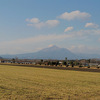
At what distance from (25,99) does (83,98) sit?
4465mm

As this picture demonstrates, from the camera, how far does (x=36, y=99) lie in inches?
436

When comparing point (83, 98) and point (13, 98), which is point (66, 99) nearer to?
point (83, 98)

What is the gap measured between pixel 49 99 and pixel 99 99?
3.85 metres

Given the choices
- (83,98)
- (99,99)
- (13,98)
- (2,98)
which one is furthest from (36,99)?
(99,99)

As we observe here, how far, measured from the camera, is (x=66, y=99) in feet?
36.8

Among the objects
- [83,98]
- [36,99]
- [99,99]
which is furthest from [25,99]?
[99,99]

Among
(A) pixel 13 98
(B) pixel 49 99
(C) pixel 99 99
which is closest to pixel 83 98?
(C) pixel 99 99

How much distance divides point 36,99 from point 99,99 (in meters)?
4.81

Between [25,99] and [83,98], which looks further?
[83,98]

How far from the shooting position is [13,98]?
1119 centimetres

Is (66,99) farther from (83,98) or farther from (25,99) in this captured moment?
(25,99)

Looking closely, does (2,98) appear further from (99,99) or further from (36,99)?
(99,99)

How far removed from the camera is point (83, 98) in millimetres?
11773

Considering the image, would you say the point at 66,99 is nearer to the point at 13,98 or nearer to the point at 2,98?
the point at 13,98
